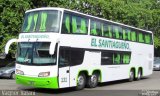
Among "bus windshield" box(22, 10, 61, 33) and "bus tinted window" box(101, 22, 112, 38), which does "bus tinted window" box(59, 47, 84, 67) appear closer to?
"bus windshield" box(22, 10, 61, 33)

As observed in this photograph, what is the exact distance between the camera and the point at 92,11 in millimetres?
36531

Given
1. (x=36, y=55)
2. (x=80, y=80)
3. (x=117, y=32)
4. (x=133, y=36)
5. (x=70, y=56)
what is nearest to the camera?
(x=36, y=55)

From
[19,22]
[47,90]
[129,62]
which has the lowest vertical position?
[47,90]

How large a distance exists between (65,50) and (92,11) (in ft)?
65.8

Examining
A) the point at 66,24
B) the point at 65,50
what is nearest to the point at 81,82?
the point at 65,50

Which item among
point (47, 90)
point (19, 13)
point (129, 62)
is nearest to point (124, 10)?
point (19, 13)

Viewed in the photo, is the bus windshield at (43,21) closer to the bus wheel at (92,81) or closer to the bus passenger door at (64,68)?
the bus passenger door at (64,68)

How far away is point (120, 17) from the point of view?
128ft

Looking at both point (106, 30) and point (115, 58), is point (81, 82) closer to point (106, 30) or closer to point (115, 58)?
point (106, 30)

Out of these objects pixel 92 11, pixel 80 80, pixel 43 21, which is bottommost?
pixel 80 80

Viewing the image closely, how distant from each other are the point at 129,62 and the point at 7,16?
39.9ft

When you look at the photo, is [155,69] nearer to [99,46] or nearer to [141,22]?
[141,22]

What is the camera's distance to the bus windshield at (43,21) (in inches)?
656

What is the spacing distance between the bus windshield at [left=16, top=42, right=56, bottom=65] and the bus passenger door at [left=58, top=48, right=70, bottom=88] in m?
0.45
